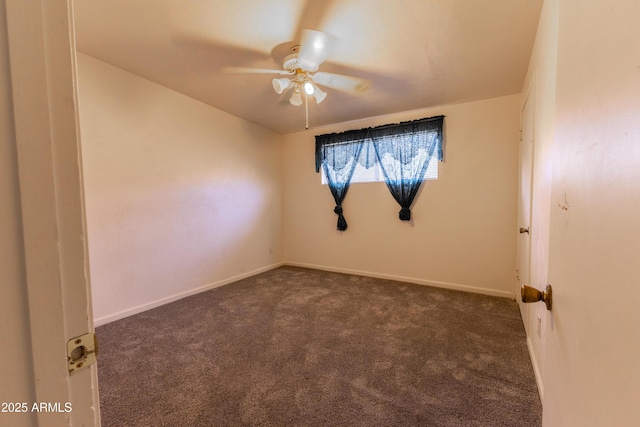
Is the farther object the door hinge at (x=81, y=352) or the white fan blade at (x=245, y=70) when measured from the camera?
the white fan blade at (x=245, y=70)

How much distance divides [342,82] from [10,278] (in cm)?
265

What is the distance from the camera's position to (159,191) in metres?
2.86

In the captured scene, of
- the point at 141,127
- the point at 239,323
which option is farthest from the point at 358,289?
the point at 141,127

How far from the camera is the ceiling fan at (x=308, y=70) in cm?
195

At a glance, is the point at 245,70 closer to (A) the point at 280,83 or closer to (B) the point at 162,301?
(A) the point at 280,83

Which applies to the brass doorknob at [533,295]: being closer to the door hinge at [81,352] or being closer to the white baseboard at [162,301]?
the door hinge at [81,352]

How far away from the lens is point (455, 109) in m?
3.20

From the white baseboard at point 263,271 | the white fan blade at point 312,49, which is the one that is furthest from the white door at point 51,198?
the white baseboard at point 263,271

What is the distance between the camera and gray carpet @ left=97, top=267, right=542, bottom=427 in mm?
1385

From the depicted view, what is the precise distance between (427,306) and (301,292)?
4.88 feet

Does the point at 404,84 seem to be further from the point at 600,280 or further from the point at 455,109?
the point at 600,280

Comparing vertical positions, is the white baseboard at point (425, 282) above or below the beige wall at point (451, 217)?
below

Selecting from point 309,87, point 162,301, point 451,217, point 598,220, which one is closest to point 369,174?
point 451,217

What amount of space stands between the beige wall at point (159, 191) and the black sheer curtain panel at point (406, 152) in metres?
2.01
